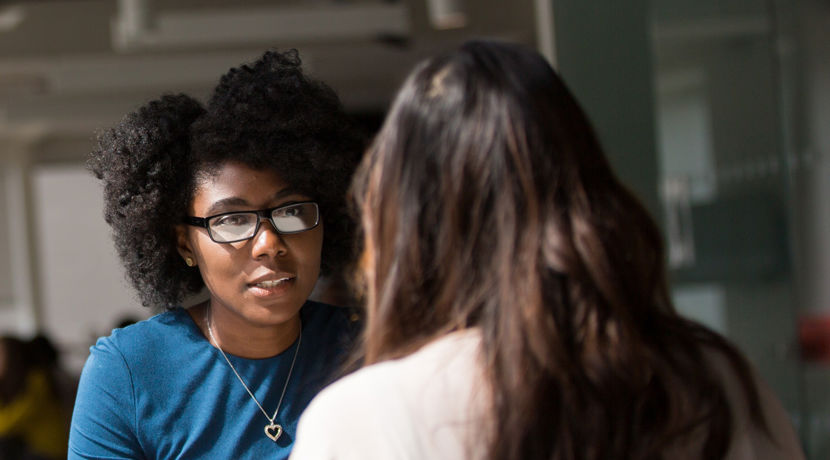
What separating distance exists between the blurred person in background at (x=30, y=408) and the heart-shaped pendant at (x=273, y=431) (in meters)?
4.15

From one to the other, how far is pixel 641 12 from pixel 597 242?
2.32 metres

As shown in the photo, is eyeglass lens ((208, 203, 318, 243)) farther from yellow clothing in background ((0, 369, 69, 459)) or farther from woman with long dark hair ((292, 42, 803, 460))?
yellow clothing in background ((0, 369, 69, 459))

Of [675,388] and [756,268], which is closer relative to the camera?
[675,388]

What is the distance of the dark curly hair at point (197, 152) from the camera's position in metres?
1.75

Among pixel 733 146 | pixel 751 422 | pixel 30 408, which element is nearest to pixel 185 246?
pixel 751 422

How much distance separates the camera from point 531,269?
985mm

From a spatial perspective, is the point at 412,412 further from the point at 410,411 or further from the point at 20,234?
the point at 20,234

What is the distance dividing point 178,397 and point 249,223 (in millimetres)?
329

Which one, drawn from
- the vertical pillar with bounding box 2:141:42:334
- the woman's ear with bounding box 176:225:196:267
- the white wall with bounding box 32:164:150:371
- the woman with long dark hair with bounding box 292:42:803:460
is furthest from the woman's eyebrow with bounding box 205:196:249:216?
the white wall with bounding box 32:164:150:371

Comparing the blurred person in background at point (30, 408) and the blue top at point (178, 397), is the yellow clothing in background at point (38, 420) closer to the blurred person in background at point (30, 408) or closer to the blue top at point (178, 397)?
the blurred person in background at point (30, 408)

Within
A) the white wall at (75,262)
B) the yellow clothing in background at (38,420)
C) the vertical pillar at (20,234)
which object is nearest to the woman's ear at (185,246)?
the yellow clothing in background at (38,420)

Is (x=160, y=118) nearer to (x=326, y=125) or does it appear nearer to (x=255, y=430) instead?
(x=326, y=125)

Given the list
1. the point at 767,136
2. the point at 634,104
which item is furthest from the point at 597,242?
the point at 767,136

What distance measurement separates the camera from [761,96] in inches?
125
